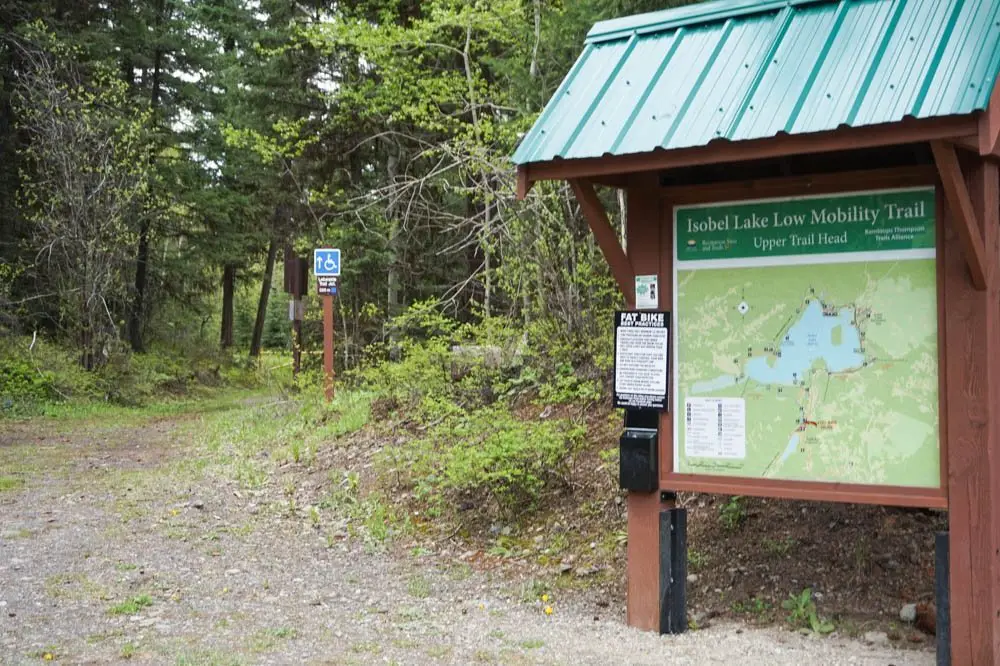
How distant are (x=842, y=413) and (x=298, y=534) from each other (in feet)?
16.3

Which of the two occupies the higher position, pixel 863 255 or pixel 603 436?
pixel 863 255

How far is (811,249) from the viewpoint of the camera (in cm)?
511

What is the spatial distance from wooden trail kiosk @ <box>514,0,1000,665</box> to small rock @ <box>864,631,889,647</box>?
1.70ft

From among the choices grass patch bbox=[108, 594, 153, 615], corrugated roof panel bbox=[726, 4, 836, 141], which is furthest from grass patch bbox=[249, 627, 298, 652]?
corrugated roof panel bbox=[726, 4, 836, 141]

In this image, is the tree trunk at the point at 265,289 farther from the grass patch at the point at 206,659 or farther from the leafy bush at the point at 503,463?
the grass patch at the point at 206,659

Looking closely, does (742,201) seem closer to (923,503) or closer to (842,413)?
(842,413)

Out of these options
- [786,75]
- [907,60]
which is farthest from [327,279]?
[907,60]

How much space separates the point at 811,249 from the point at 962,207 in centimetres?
89

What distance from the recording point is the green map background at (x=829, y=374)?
4.79 meters

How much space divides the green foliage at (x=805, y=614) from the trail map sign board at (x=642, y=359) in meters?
1.44

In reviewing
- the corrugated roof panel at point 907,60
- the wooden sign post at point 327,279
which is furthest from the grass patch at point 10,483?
the corrugated roof panel at point 907,60

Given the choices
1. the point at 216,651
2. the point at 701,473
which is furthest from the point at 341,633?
the point at 701,473

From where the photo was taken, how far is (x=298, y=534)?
830 cm

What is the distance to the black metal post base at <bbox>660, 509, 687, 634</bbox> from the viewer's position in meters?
5.53
